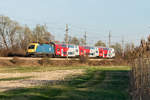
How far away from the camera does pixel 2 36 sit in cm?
5644

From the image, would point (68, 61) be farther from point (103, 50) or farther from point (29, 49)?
point (103, 50)

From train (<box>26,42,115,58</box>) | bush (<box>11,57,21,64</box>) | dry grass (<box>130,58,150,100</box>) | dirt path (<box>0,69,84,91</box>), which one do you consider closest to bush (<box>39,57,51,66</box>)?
train (<box>26,42,115,58</box>)

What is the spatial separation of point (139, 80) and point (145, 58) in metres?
1.02

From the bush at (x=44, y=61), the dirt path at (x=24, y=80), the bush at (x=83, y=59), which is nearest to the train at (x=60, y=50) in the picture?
the bush at (x=83, y=59)

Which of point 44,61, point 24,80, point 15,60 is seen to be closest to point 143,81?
point 24,80

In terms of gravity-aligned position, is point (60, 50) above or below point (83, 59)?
above

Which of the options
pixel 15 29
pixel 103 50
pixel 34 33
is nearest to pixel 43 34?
pixel 34 33

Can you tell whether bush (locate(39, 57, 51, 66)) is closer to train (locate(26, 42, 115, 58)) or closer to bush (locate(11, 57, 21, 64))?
train (locate(26, 42, 115, 58))

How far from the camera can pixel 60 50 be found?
4103cm

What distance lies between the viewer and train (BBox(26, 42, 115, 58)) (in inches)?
1506

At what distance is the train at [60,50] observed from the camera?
38.2 m

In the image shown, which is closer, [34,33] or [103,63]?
[103,63]

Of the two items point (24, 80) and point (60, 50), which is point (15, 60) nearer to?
point (60, 50)

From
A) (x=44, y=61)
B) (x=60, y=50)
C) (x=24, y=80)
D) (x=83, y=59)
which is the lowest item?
(x=24, y=80)
